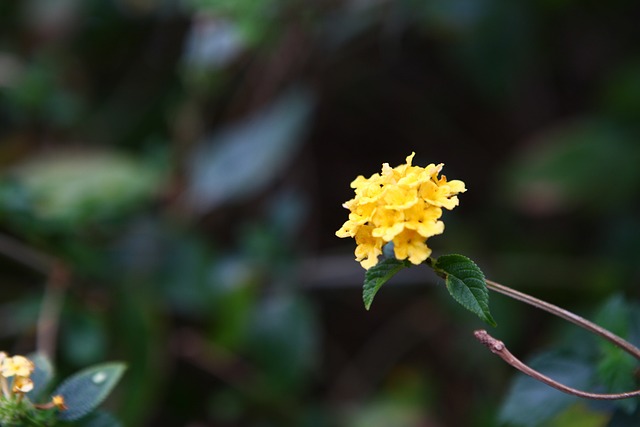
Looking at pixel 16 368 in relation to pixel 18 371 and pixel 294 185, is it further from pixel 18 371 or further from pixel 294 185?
pixel 294 185

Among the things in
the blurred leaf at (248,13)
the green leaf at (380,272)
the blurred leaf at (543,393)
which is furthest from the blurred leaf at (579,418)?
the blurred leaf at (248,13)

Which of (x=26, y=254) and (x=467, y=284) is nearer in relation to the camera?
(x=467, y=284)

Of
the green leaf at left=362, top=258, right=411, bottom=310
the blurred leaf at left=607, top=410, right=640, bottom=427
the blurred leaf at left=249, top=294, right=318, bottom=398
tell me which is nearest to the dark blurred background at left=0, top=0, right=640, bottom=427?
the blurred leaf at left=249, top=294, right=318, bottom=398

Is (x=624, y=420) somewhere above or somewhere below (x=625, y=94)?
below

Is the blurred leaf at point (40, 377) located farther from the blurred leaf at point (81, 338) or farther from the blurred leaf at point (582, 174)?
the blurred leaf at point (582, 174)

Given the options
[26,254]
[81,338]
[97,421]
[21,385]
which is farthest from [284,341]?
[21,385]

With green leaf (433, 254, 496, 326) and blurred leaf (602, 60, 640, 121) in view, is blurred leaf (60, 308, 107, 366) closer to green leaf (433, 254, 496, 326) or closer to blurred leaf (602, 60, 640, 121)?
green leaf (433, 254, 496, 326)

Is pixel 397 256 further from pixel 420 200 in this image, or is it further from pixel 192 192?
pixel 192 192
